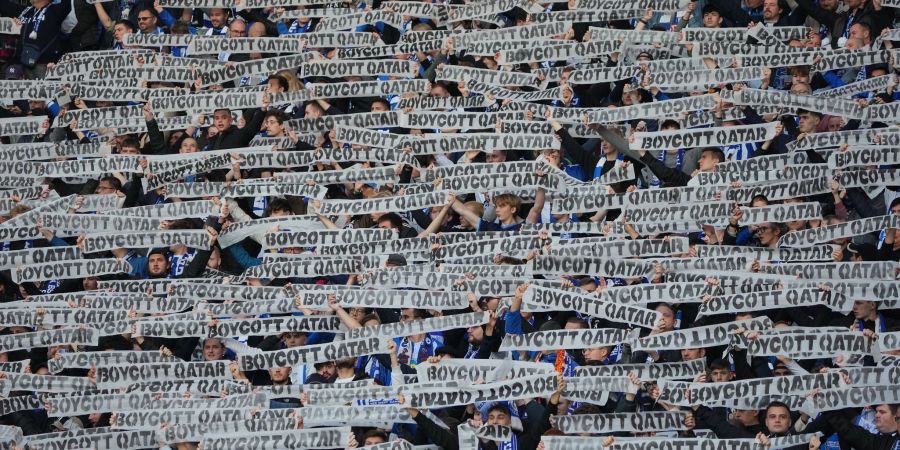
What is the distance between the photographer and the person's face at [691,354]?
16.4 m

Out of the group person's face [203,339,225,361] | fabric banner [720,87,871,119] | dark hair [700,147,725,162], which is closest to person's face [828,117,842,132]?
fabric banner [720,87,871,119]

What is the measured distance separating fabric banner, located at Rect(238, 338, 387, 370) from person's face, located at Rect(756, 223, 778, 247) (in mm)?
3708

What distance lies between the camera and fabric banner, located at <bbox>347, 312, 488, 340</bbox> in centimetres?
1680

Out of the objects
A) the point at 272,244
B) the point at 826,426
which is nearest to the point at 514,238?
the point at 272,244

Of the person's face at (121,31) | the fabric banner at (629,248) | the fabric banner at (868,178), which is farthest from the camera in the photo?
the person's face at (121,31)

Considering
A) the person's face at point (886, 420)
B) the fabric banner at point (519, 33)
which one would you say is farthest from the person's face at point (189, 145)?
the person's face at point (886, 420)

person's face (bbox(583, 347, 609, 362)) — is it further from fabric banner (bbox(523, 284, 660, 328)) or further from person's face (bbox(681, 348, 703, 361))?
person's face (bbox(681, 348, 703, 361))

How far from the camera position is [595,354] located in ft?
54.5

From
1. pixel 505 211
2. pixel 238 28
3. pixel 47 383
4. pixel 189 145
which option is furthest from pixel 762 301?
pixel 238 28

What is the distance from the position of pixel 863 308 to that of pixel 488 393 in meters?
3.46

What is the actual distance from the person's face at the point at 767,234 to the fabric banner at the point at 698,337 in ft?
4.45

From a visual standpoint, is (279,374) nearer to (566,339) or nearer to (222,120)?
(566,339)

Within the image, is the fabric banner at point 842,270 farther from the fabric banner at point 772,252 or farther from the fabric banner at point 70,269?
the fabric banner at point 70,269

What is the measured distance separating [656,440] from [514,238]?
2.76 m
